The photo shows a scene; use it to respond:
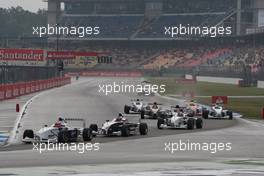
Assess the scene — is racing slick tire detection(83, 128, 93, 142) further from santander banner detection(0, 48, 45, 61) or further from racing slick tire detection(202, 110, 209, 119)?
santander banner detection(0, 48, 45, 61)

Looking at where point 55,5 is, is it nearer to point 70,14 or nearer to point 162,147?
point 70,14

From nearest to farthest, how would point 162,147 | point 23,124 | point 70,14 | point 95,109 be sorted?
point 162,147, point 23,124, point 95,109, point 70,14

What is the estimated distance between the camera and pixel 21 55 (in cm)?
7606

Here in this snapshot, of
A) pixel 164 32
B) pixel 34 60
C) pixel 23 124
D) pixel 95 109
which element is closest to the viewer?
pixel 23 124

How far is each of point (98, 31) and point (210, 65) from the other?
114 ft

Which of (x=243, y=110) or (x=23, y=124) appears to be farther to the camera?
(x=243, y=110)

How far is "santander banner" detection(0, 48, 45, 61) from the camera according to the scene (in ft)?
236

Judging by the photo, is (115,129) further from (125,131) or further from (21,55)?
(21,55)

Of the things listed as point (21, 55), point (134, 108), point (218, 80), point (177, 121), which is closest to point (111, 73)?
point (218, 80)

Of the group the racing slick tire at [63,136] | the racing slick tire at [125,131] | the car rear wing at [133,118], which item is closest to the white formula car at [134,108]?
the car rear wing at [133,118]

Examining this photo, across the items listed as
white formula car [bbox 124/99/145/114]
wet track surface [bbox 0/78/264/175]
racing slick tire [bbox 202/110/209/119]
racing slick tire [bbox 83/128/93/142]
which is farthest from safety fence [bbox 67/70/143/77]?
racing slick tire [bbox 83/128/93/142]

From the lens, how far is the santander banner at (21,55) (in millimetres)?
71981

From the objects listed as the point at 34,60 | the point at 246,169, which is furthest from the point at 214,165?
the point at 34,60

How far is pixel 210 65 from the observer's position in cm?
13688
